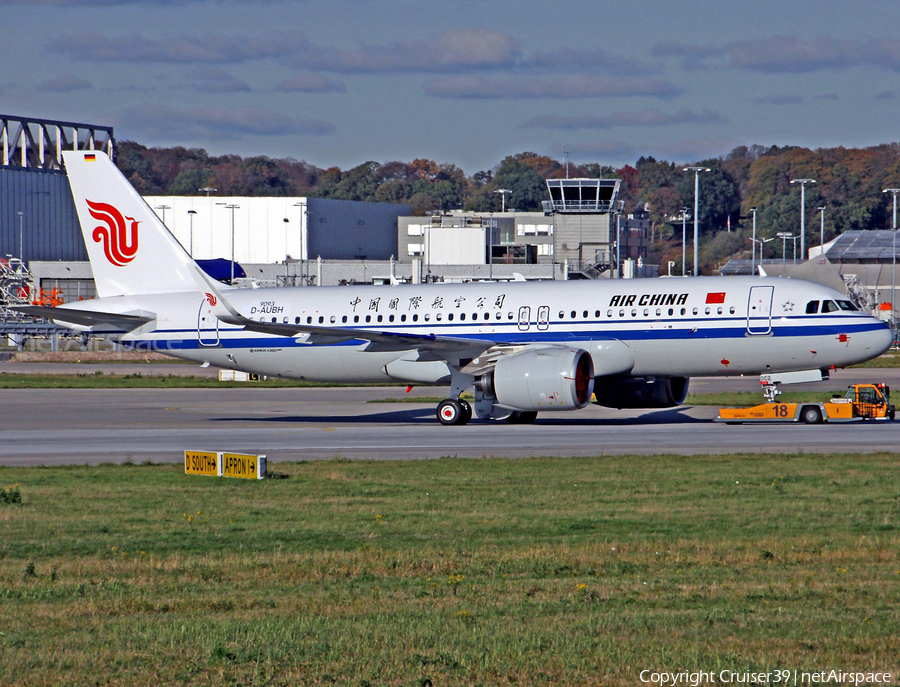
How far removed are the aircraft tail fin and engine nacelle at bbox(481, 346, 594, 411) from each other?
537 inches

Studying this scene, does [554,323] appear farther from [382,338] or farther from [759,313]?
[759,313]

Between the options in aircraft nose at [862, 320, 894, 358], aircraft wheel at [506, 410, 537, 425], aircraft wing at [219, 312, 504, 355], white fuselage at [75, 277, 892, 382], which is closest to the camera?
aircraft nose at [862, 320, 894, 358]

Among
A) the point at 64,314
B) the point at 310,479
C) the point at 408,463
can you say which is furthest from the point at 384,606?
the point at 64,314

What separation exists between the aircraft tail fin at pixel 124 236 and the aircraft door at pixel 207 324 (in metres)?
0.97

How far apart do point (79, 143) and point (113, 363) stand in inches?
2955

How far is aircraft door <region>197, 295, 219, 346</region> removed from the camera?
4247cm

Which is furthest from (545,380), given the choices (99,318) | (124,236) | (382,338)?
(124,236)

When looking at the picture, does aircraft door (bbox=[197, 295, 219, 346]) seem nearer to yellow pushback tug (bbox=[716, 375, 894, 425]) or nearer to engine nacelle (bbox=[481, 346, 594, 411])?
engine nacelle (bbox=[481, 346, 594, 411])

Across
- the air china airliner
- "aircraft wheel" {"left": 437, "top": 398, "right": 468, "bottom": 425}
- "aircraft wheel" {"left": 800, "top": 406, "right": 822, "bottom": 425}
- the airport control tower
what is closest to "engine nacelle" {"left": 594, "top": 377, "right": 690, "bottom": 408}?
the air china airliner

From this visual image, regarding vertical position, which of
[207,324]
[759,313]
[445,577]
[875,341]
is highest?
[759,313]

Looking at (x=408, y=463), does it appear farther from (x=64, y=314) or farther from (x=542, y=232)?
(x=542, y=232)

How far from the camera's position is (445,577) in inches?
558

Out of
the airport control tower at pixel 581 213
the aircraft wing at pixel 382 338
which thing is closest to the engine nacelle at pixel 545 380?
the aircraft wing at pixel 382 338

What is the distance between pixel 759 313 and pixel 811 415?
15.8ft
